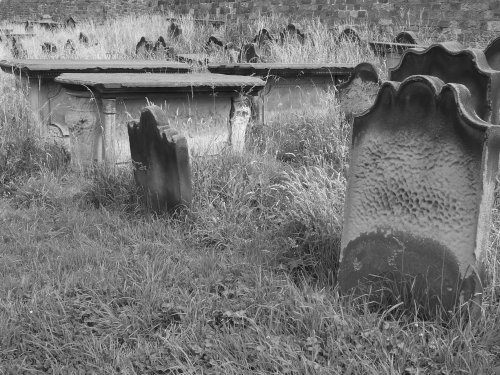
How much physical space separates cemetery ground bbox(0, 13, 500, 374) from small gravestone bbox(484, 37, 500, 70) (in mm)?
1308

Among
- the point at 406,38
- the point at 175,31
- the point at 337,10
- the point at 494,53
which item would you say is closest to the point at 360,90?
the point at 494,53

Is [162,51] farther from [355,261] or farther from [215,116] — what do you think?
[355,261]

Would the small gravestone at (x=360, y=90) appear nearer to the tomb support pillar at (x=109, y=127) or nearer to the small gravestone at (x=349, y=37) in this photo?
the tomb support pillar at (x=109, y=127)

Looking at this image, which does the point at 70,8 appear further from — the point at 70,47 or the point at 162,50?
the point at 162,50

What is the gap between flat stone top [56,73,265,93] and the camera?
496 centimetres

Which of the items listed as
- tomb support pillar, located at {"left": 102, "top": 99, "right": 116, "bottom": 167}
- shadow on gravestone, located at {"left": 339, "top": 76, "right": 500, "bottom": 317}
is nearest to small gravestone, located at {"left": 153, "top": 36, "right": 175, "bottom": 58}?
tomb support pillar, located at {"left": 102, "top": 99, "right": 116, "bottom": 167}

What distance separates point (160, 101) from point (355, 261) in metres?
2.88

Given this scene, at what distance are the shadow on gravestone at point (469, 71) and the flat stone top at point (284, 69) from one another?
243cm

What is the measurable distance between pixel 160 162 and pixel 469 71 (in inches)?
85.3

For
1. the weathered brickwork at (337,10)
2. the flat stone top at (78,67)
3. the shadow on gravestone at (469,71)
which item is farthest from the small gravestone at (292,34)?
the shadow on gravestone at (469,71)

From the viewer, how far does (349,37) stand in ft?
32.5

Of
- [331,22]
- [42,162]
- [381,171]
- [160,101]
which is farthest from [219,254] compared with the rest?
[331,22]

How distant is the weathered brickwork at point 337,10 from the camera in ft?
40.0

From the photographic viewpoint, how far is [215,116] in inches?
220
